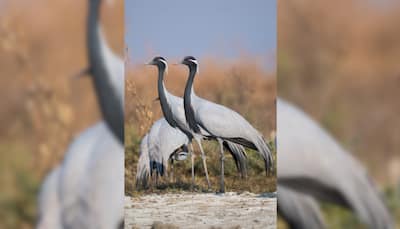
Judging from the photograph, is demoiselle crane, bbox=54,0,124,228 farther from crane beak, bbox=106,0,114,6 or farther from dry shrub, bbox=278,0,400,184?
dry shrub, bbox=278,0,400,184

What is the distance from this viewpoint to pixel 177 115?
4.68 metres

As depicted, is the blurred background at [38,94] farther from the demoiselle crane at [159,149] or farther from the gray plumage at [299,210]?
the gray plumage at [299,210]

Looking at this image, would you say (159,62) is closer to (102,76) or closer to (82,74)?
(102,76)

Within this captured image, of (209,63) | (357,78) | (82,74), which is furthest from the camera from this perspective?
(209,63)

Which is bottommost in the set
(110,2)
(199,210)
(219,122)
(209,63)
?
(199,210)

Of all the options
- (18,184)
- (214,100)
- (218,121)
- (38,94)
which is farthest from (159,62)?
(18,184)

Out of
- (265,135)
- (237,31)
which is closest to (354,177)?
(265,135)

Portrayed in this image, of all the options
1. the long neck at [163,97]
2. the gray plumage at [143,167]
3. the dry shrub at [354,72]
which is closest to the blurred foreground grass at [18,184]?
the gray plumage at [143,167]

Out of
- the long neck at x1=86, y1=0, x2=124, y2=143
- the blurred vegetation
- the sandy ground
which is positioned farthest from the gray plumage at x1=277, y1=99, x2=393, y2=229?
the long neck at x1=86, y1=0, x2=124, y2=143

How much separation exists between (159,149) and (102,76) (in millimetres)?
615

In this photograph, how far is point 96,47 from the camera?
4496mm

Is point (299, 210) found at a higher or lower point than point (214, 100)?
lower

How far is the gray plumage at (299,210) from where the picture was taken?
444 cm

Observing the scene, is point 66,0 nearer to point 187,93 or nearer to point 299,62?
point 187,93
